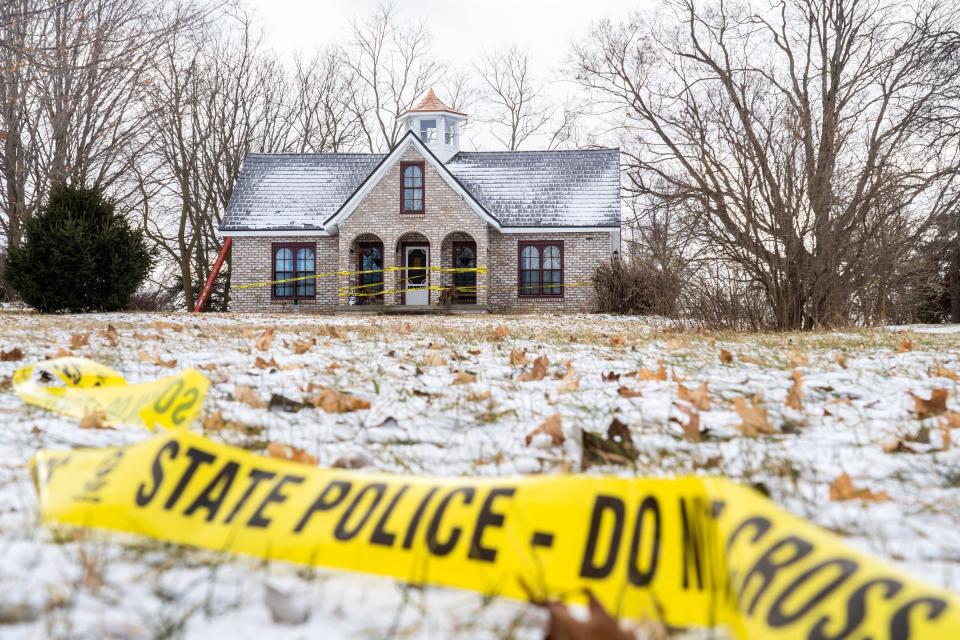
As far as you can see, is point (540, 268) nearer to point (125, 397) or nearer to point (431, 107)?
point (431, 107)

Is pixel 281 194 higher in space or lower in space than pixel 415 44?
lower

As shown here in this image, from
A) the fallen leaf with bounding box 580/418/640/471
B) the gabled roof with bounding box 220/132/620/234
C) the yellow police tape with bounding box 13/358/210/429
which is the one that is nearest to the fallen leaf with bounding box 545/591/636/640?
the fallen leaf with bounding box 580/418/640/471

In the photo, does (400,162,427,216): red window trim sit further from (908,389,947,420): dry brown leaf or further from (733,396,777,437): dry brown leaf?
(733,396,777,437): dry brown leaf

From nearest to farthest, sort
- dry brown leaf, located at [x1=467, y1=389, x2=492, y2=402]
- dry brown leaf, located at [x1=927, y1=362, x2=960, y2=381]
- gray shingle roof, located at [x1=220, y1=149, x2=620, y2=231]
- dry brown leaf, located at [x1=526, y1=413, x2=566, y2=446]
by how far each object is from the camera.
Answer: dry brown leaf, located at [x1=526, y1=413, x2=566, y2=446] < dry brown leaf, located at [x1=467, y1=389, x2=492, y2=402] < dry brown leaf, located at [x1=927, y1=362, x2=960, y2=381] < gray shingle roof, located at [x1=220, y1=149, x2=620, y2=231]

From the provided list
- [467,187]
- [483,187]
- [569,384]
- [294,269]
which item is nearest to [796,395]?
[569,384]

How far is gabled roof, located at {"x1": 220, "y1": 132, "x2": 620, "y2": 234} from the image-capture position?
82.6 ft

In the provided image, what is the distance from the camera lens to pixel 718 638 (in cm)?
149

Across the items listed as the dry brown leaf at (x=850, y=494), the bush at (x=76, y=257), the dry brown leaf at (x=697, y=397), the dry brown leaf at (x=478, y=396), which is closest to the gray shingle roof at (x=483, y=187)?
the bush at (x=76, y=257)

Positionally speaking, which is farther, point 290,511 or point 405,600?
point 290,511

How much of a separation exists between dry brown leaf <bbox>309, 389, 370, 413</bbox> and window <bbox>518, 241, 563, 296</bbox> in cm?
2200

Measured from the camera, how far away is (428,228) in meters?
25.1

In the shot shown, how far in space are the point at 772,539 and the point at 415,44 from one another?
38272 millimetres

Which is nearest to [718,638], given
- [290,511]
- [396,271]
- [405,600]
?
[405,600]

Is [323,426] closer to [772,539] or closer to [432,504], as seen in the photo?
[432,504]
